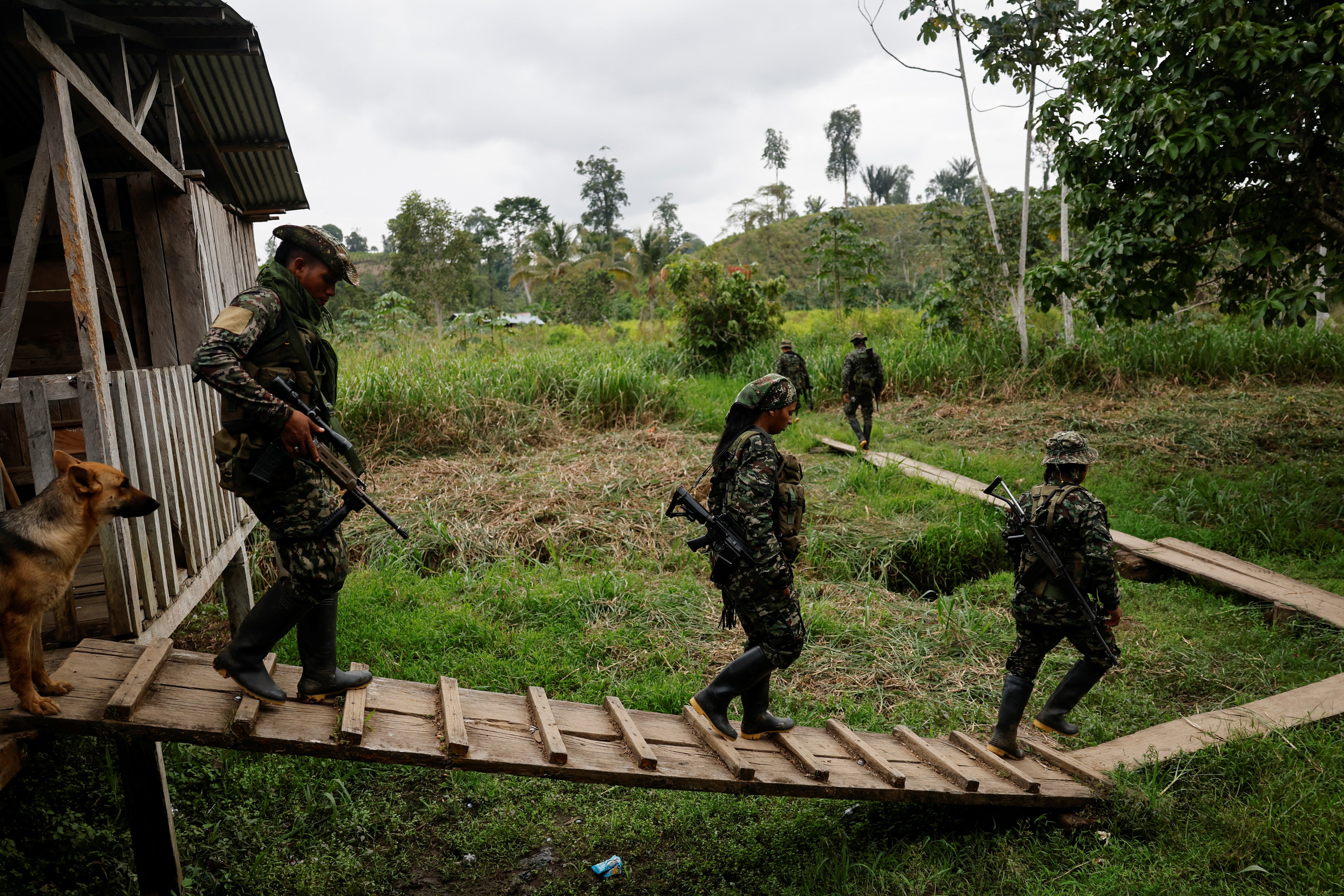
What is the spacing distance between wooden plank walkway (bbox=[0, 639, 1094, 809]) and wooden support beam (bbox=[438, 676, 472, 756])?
0.4 inches

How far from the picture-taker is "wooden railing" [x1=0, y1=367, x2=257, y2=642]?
2.92 m

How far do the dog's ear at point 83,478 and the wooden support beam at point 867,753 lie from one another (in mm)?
3094

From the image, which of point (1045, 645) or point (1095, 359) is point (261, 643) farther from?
point (1095, 359)

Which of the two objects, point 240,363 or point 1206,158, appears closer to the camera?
point 240,363

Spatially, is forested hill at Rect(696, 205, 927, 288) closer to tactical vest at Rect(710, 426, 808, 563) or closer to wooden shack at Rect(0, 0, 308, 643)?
wooden shack at Rect(0, 0, 308, 643)

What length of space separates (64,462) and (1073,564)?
396 cm

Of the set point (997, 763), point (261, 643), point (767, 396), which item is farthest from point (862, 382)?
point (261, 643)

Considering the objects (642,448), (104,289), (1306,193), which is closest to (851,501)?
(642,448)

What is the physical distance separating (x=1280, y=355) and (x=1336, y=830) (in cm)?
1036

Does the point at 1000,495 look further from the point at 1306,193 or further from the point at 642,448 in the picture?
the point at 642,448

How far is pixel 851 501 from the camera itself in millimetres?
7691

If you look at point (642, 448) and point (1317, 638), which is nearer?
point (1317, 638)

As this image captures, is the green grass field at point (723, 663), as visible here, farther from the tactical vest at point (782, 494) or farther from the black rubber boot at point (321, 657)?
the tactical vest at point (782, 494)

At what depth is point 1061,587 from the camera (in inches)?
138
